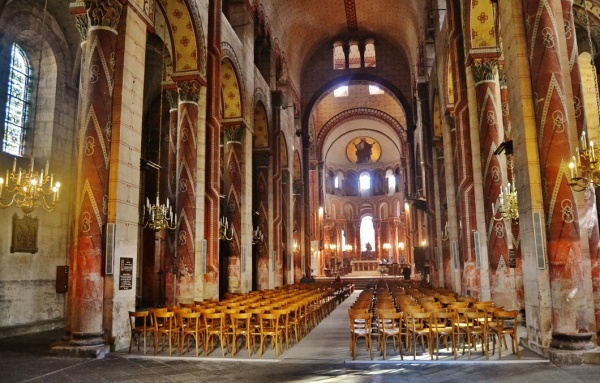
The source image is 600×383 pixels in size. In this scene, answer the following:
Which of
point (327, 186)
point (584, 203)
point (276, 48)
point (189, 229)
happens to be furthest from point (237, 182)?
point (327, 186)

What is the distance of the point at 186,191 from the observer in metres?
13.4

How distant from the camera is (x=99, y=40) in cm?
905

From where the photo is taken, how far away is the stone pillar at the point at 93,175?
27.2 ft

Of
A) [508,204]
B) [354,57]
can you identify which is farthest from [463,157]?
[354,57]

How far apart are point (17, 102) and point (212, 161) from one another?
18.7ft

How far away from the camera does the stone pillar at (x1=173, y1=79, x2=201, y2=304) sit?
1307 cm

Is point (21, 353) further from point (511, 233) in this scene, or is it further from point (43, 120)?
point (511, 233)

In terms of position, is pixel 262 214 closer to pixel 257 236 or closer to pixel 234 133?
pixel 257 236

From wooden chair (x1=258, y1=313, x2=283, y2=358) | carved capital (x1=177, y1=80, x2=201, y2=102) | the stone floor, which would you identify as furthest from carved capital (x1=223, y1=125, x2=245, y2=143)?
the stone floor

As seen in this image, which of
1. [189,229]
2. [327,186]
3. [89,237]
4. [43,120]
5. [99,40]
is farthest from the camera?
[327,186]

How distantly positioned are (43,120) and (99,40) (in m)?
6.48

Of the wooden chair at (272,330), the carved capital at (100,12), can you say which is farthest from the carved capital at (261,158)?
the wooden chair at (272,330)

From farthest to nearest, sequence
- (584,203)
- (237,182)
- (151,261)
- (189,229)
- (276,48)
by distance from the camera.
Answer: (276,48), (151,261), (237,182), (189,229), (584,203)

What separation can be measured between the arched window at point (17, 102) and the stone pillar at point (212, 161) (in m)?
5.22
